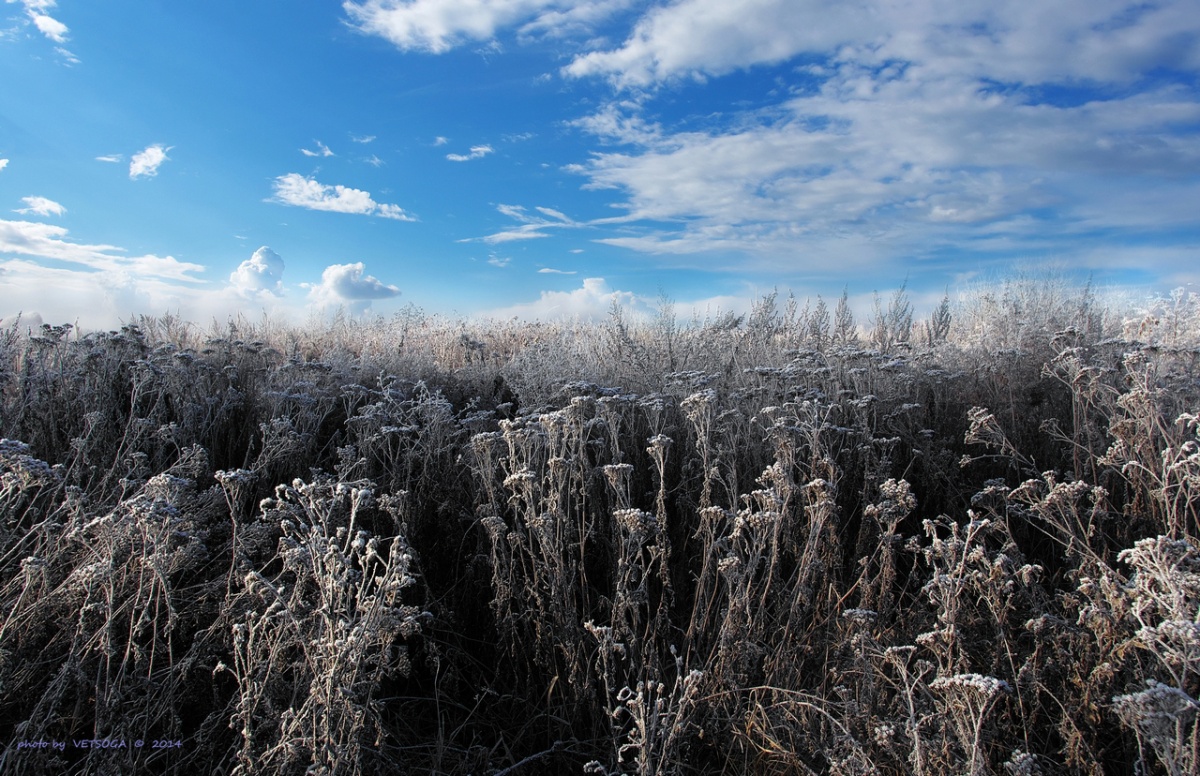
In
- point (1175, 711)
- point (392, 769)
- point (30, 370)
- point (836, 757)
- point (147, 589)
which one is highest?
point (30, 370)

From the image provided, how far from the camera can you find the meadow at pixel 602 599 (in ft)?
7.60

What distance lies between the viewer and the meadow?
91.2 inches

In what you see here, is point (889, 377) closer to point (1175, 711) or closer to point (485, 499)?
point (485, 499)

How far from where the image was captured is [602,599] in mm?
3197

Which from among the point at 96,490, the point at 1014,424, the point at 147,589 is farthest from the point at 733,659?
the point at 96,490

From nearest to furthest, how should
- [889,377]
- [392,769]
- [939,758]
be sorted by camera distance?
[939,758] → [392,769] → [889,377]

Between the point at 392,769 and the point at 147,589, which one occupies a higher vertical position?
the point at 147,589

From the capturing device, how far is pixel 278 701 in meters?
2.63

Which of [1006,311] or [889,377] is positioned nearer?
[889,377]

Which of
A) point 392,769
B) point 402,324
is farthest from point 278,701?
point 402,324

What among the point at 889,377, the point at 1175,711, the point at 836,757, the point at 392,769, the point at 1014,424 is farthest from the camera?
the point at 889,377

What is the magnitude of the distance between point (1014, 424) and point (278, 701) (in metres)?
5.18

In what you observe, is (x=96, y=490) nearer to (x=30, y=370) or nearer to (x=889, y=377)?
(x=30, y=370)

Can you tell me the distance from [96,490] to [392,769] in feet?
9.44
